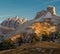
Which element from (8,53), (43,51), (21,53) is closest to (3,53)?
(8,53)

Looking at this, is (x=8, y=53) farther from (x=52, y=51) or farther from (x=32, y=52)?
(x=52, y=51)

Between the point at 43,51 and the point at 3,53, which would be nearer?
the point at 43,51

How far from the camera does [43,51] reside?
430 ft

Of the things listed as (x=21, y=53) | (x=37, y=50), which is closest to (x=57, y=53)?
(x=37, y=50)

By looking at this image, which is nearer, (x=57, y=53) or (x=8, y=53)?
(x=57, y=53)

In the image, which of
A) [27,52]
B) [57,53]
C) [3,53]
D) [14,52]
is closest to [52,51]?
[57,53]

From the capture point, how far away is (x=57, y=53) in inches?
4968

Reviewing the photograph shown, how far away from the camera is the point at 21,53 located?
13312 centimetres

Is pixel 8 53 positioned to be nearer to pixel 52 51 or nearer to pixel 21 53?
pixel 21 53

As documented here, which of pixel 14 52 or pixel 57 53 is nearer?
pixel 57 53

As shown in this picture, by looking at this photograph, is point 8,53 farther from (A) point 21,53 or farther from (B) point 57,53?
(B) point 57,53

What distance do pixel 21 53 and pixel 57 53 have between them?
21.4 metres

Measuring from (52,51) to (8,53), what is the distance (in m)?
28.4

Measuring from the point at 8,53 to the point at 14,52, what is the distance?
3.97m
